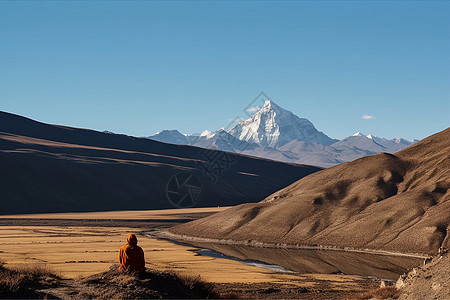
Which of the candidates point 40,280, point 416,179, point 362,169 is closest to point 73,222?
point 362,169

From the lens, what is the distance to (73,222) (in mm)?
130000

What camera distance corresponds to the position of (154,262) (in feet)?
205

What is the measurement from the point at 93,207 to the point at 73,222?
4985 cm

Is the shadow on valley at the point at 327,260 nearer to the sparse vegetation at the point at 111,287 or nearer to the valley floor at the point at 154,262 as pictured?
the valley floor at the point at 154,262

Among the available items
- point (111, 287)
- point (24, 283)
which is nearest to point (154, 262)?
point (24, 283)

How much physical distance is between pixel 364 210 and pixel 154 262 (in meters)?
41.6

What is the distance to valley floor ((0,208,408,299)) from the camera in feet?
150

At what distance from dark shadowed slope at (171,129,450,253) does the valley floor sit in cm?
1484

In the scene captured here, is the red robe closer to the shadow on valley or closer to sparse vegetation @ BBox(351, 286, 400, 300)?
sparse vegetation @ BBox(351, 286, 400, 300)

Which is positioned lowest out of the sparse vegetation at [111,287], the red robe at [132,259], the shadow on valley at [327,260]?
the shadow on valley at [327,260]

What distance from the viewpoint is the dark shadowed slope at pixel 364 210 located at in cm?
8044

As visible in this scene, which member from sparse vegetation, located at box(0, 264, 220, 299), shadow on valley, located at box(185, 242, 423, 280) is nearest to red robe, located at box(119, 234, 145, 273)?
sparse vegetation, located at box(0, 264, 220, 299)

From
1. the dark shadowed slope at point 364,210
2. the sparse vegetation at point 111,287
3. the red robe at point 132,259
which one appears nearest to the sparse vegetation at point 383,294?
the sparse vegetation at point 111,287

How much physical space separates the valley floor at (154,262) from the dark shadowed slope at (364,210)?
14836 millimetres
